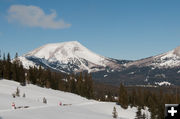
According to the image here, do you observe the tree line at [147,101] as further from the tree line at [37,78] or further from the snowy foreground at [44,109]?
the tree line at [37,78]

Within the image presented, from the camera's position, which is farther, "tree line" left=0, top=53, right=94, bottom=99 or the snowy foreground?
"tree line" left=0, top=53, right=94, bottom=99

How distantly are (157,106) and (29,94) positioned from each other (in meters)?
56.6

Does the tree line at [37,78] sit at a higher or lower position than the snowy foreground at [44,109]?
higher

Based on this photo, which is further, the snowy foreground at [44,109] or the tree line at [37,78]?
the tree line at [37,78]

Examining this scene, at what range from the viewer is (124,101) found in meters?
117

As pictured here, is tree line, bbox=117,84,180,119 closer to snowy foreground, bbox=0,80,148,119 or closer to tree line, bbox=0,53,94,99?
snowy foreground, bbox=0,80,148,119

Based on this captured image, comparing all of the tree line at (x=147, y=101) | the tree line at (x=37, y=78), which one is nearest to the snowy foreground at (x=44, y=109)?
the tree line at (x=147, y=101)

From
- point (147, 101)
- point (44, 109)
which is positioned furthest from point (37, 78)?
point (44, 109)

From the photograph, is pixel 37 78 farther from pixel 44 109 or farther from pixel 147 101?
pixel 44 109

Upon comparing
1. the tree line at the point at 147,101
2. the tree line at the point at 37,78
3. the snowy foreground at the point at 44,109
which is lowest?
the tree line at the point at 147,101

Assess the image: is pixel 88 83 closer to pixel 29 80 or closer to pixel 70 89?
pixel 70 89

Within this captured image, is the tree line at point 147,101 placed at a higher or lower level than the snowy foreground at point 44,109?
lower

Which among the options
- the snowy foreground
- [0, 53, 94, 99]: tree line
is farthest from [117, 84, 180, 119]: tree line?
[0, 53, 94, 99]: tree line

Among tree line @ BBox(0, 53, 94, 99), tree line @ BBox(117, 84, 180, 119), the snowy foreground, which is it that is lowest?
tree line @ BBox(117, 84, 180, 119)
